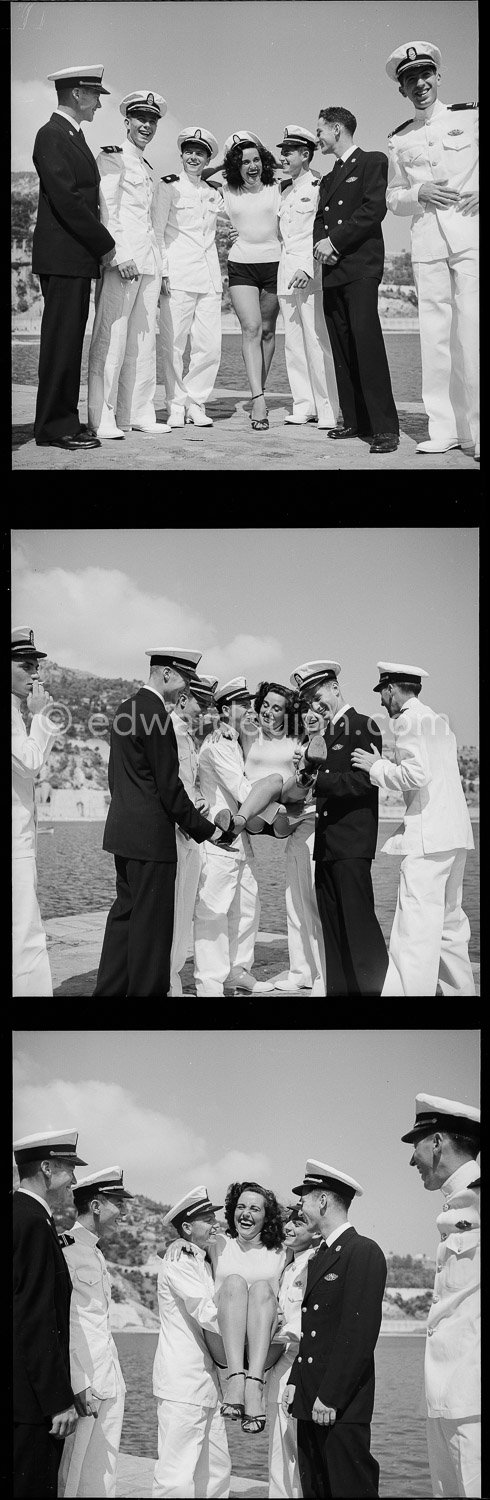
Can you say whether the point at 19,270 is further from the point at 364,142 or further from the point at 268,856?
the point at 268,856

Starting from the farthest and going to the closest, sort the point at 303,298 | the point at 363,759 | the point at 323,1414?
1. the point at 303,298
2. the point at 363,759
3. the point at 323,1414

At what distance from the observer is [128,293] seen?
3.61 m

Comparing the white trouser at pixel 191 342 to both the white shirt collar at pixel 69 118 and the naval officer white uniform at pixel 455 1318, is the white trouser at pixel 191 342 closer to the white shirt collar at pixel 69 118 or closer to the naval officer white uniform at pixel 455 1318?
the white shirt collar at pixel 69 118

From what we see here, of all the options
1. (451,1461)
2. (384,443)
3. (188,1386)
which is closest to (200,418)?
(384,443)

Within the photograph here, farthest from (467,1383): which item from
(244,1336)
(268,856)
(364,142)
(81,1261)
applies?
(364,142)

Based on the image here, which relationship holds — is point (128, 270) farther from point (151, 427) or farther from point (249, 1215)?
point (249, 1215)

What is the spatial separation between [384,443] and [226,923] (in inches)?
53.2

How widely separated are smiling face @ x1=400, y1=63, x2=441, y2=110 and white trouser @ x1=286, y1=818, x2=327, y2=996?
193cm

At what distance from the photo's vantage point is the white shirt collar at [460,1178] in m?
3.52

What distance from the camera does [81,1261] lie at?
352cm

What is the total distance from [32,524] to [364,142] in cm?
135

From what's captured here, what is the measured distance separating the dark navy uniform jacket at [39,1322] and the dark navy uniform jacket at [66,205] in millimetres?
2497

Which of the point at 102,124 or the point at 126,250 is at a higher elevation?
the point at 102,124

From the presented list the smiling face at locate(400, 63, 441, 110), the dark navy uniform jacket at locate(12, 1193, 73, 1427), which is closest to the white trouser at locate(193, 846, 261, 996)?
the dark navy uniform jacket at locate(12, 1193, 73, 1427)
